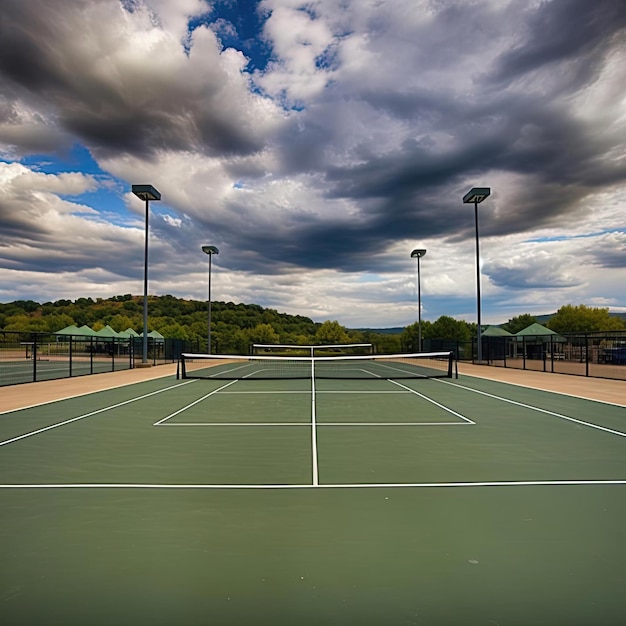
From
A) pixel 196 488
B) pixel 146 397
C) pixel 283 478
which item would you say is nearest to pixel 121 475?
pixel 196 488

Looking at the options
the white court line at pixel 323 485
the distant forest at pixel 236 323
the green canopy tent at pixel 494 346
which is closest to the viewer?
the white court line at pixel 323 485

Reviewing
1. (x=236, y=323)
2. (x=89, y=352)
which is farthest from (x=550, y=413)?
(x=236, y=323)

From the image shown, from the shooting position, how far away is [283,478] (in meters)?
6.54

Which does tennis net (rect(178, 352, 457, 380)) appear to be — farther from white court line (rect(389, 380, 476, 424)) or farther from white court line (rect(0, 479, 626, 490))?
white court line (rect(0, 479, 626, 490))

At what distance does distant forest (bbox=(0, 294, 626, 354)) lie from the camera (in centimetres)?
6781

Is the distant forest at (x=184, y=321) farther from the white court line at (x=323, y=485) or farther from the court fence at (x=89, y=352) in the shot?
the white court line at (x=323, y=485)

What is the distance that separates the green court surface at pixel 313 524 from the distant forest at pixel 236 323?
41.4 metres

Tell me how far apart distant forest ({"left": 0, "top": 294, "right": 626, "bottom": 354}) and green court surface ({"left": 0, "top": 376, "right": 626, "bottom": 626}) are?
41.4 meters

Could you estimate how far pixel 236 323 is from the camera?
90.5m

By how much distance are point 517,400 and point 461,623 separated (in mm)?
12531

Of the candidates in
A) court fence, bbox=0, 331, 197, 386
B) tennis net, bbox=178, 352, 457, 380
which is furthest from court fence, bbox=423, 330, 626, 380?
court fence, bbox=0, 331, 197, 386

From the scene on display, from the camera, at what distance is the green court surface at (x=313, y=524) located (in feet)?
11.3

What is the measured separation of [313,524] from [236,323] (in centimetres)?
8652

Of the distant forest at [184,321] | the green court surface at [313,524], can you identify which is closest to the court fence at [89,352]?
the distant forest at [184,321]
